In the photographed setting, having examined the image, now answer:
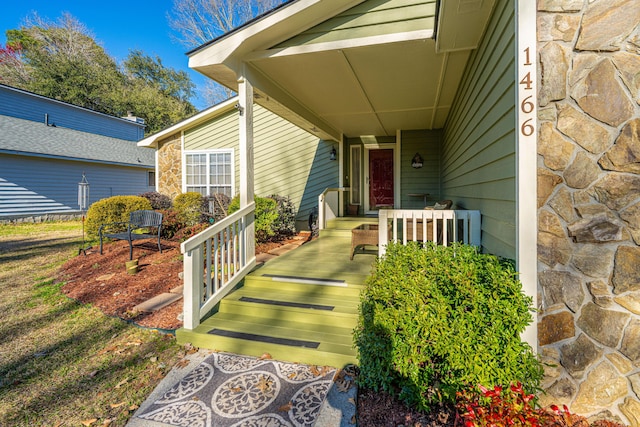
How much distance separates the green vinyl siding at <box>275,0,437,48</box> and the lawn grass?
3.65m

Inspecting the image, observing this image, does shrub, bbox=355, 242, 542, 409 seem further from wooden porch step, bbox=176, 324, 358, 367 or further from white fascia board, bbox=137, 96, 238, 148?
white fascia board, bbox=137, 96, 238, 148

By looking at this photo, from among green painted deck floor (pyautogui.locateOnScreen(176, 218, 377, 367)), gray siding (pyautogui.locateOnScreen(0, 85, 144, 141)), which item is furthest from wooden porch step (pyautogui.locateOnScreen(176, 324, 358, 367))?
gray siding (pyautogui.locateOnScreen(0, 85, 144, 141))

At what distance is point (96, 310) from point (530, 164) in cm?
484

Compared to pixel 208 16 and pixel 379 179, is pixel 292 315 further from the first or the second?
pixel 208 16

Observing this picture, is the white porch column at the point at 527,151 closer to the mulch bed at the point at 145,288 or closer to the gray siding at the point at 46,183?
the mulch bed at the point at 145,288

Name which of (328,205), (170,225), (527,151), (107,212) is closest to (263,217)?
(328,205)

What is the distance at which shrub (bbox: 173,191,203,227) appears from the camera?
832 cm

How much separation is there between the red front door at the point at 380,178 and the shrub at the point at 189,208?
4.67 m

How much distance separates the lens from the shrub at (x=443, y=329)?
1950 millimetres

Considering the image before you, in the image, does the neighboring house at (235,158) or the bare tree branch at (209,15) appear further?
the bare tree branch at (209,15)

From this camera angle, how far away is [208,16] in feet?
55.6

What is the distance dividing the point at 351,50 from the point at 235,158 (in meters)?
6.66

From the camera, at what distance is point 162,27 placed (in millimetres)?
24375

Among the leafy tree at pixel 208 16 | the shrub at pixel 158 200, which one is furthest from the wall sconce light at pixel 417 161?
the leafy tree at pixel 208 16
